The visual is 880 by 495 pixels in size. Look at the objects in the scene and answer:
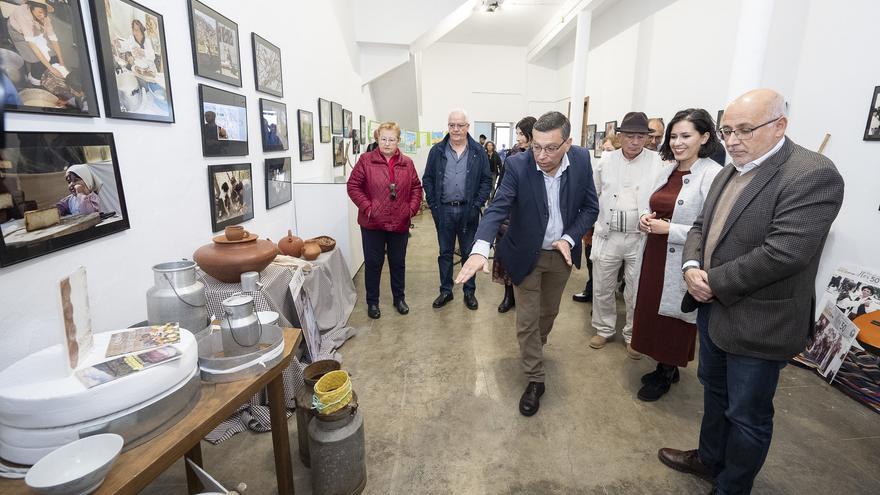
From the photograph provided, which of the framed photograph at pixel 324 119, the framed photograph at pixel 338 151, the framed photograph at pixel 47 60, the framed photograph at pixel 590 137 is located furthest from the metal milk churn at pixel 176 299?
the framed photograph at pixel 590 137

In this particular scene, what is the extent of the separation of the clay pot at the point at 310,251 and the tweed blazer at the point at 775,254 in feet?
8.10

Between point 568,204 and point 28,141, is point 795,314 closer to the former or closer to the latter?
point 568,204

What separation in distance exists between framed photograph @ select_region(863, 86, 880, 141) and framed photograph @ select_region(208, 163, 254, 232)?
416cm

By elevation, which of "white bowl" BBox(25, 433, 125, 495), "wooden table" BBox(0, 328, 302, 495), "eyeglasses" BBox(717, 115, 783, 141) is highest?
"eyeglasses" BBox(717, 115, 783, 141)

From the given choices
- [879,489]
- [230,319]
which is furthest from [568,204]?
[879,489]

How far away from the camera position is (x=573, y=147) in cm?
229

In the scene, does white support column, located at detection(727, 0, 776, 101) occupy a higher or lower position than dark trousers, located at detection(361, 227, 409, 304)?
higher

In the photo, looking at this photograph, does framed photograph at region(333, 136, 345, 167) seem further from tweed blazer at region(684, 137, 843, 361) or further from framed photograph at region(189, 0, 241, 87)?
tweed blazer at region(684, 137, 843, 361)

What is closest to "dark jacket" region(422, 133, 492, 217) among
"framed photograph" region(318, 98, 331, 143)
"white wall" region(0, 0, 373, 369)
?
"white wall" region(0, 0, 373, 369)

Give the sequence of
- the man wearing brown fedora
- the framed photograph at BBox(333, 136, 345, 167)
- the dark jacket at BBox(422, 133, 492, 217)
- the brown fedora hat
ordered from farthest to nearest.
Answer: the framed photograph at BBox(333, 136, 345, 167) → the dark jacket at BBox(422, 133, 492, 217) → the man wearing brown fedora → the brown fedora hat

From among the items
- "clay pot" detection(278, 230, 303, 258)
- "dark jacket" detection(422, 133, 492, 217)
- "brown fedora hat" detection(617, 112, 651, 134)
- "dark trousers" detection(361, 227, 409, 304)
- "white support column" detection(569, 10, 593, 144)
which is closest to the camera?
"brown fedora hat" detection(617, 112, 651, 134)

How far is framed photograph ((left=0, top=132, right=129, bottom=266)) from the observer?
125cm

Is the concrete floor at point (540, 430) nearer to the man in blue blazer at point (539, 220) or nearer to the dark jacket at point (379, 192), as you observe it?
the man in blue blazer at point (539, 220)

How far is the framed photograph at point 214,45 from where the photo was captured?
216 centimetres
